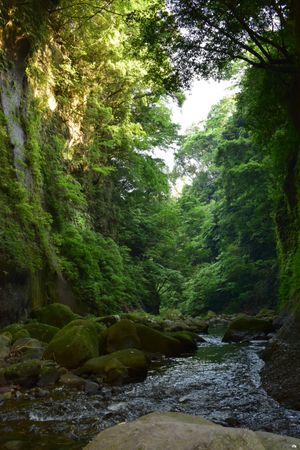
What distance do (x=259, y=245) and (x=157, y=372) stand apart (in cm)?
1867

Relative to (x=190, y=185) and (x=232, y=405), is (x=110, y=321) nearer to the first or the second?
(x=232, y=405)

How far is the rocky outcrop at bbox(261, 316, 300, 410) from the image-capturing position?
434cm

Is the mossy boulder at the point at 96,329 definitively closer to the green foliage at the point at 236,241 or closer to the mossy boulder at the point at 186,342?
the mossy boulder at the point at 186,342

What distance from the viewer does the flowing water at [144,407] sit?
3412mm

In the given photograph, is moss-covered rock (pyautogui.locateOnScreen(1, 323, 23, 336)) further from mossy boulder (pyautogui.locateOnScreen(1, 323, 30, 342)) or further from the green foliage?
the green foliage

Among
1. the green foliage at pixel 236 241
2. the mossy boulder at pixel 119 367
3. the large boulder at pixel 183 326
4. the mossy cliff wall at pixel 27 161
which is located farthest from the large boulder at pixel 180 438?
the green foliage at pixel 236 241

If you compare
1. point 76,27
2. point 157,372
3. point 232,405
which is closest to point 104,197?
point 76,27

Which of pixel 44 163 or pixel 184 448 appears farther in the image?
pixel 44 163

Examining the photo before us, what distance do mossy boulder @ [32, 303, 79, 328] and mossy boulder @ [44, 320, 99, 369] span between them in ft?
7.68

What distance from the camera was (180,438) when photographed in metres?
2.00

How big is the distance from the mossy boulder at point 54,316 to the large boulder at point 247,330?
4412 mm

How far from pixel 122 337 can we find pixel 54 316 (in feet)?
8.23

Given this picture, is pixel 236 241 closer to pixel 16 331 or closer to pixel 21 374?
pixel 16 331

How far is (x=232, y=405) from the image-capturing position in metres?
4.33
